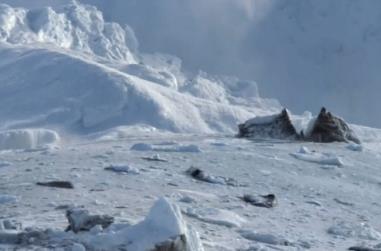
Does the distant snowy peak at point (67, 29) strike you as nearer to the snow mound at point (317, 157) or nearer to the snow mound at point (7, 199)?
the snow mound at point (317, 157)

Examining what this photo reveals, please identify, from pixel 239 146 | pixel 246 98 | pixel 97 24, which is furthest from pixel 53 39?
pixel 239 146

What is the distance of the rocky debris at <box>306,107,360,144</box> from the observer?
611 inches

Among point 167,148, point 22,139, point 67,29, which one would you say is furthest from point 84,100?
point 67,29

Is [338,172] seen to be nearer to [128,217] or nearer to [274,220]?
[274,220]

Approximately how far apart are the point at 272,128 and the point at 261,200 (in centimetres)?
605

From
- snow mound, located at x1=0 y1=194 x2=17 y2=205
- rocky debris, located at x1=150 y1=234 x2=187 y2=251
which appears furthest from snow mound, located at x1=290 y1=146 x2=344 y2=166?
rocky debris, located at x1=150 y1=234 x2=187 y2=251

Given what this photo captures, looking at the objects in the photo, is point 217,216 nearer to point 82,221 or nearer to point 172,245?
point 82,221

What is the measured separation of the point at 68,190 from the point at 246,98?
483 ft

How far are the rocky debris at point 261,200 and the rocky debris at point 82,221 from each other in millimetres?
2581

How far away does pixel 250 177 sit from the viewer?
37.2ft

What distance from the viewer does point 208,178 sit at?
1070 centimetres

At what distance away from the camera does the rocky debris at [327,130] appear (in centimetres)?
1553

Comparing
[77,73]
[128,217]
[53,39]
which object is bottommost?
[128,217]

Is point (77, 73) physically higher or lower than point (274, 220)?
higher
